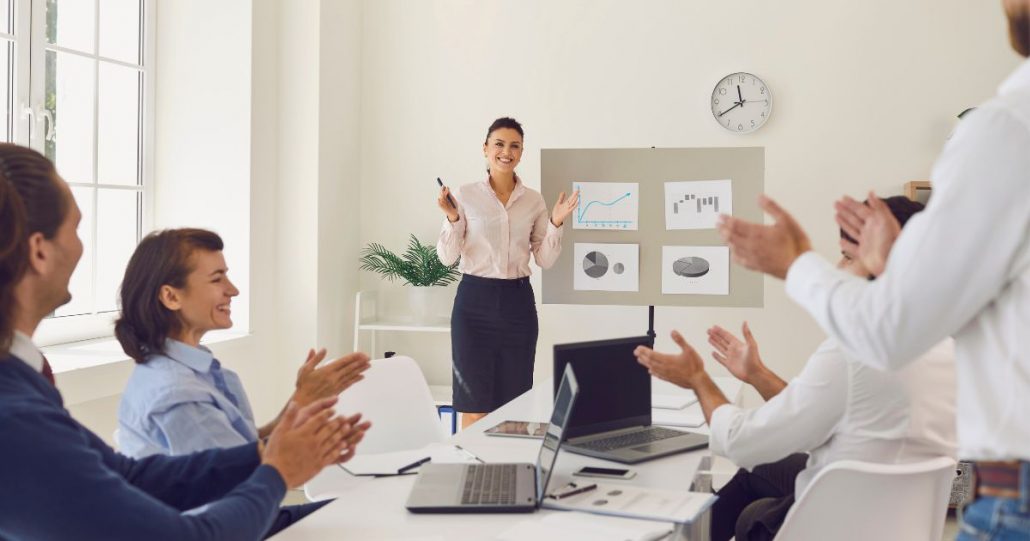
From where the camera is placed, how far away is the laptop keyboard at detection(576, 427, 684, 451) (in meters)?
2.46

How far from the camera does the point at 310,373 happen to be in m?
2.30

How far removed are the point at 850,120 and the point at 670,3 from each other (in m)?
1.22

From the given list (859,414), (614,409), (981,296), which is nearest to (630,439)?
(614,409)

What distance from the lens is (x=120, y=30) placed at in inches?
184

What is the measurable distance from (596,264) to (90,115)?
8.02 ft

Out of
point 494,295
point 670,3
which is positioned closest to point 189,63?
point 494,295

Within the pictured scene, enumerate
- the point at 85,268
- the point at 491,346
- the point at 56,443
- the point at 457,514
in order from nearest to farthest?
the point at 56,443, the point at 457,514, the point at 85,268, the point at 491,346

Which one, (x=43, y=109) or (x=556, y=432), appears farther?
(x=43, y=109)

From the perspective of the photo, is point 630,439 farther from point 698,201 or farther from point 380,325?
point 380,325

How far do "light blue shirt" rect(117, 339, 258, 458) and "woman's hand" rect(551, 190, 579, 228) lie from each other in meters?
2.61

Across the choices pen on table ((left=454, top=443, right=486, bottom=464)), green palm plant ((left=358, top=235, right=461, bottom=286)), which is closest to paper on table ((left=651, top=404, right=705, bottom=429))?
pen on table ((left=454, top=443, right=486, bottom=464))

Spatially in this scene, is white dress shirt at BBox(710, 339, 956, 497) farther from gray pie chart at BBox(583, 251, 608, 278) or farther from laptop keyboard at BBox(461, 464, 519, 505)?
gray pie chart at BBox(583, 251, 608, 278)

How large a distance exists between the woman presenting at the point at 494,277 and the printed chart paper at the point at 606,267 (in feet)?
0.68

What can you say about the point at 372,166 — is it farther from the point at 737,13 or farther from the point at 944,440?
the point at 944,440
